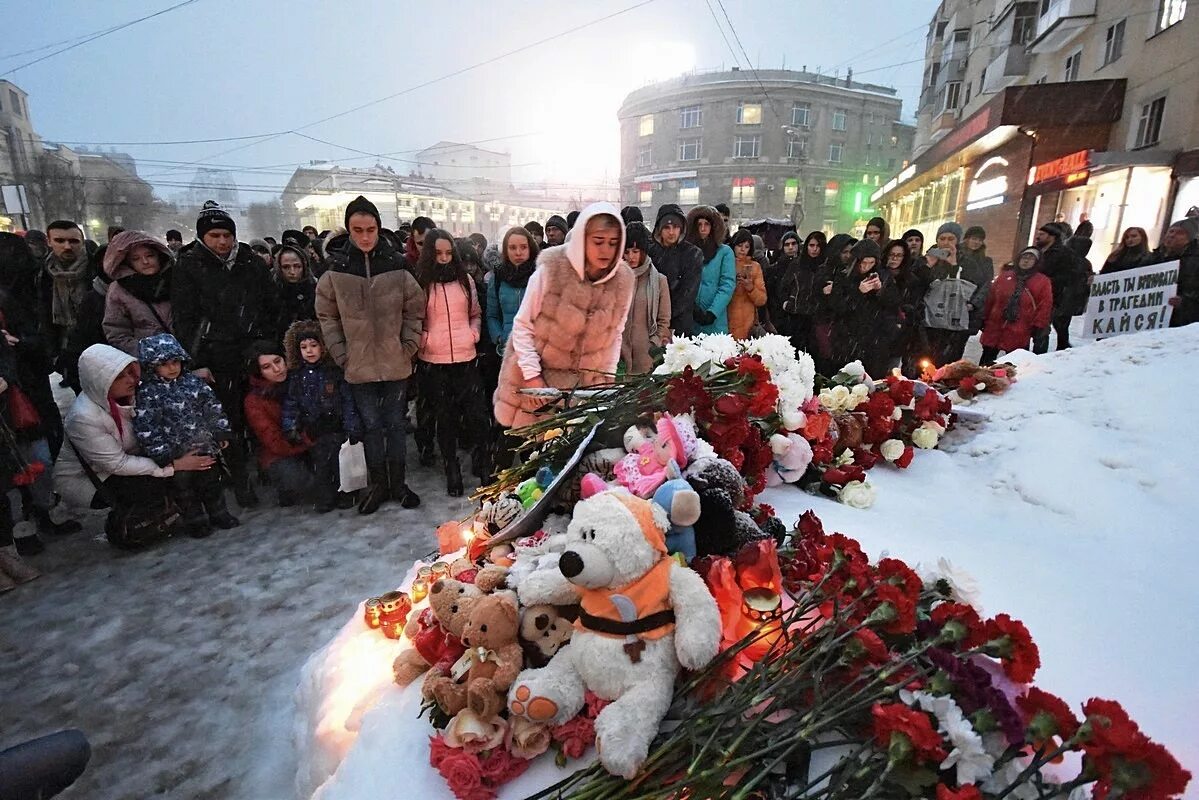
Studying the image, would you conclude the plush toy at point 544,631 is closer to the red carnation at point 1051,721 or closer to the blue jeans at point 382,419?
the red carnation at point 1051,721

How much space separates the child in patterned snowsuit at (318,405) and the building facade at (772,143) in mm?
41242

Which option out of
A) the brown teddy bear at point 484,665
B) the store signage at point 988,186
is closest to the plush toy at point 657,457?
the brown teddy bear at point 484,665

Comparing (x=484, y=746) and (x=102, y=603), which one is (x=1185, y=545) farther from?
(x=102, y=603)

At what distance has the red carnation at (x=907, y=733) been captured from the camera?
954mm

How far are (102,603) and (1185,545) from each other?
15.4 ft

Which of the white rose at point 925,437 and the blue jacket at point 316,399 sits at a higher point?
the white rose at point 925,437

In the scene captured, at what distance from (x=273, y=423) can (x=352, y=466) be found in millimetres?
738

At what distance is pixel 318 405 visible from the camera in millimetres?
4367

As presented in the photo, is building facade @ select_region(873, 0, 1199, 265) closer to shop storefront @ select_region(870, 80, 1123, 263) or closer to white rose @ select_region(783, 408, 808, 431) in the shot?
shop storefront @ select_region(870, 80, 1123, 263)

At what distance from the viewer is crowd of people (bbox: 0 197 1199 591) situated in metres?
3.37

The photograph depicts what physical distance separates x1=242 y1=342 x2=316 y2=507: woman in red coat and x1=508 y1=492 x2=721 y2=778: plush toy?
361cm

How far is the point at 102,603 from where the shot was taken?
3162 mm

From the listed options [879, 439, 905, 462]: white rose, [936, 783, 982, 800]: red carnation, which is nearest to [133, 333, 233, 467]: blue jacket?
[879, 439, 905, 462]: white rose

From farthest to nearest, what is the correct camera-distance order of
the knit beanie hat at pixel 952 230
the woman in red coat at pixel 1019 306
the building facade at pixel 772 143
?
1. the building facade at pixel 772 143
2. the knit beanie hat at pixel 952 230
3. the woman in red coat at pixel 1019 306
